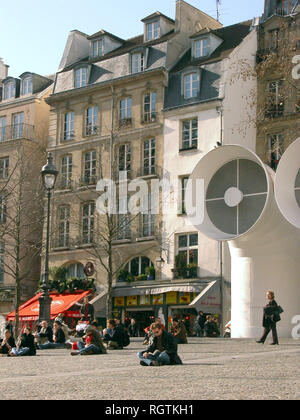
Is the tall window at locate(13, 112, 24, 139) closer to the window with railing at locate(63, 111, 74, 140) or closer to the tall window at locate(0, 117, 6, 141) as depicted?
the tall window at locate(0, 117, 6, 141)

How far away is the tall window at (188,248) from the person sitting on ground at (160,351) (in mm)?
21818

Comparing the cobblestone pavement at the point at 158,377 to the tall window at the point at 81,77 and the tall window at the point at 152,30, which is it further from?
the tall window at the point at 152,30

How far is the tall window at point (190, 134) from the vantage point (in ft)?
130

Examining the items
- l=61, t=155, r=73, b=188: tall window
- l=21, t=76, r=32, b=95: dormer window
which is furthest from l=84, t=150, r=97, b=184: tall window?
l=21, t=76, r=32, b=95: dormer window

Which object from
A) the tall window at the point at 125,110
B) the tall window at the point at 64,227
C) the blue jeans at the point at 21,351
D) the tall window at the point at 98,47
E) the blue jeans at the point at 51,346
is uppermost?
the tall window at the point at 98,47

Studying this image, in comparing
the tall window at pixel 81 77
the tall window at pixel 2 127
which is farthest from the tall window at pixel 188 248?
the tall window at pixel 2 127

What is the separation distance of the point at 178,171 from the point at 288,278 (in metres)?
13.4

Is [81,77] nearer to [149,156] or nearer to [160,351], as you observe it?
[149,156]

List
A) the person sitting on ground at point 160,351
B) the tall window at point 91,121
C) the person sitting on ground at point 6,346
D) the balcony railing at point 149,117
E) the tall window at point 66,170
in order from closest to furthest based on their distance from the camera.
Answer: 1. the person sitting on ground at point 160,351
2. the person sitting on ground at point 6,346
3. the balcony railing at point 149,117
4. the tall window at point 91,121
5. the tall window at point 66,170

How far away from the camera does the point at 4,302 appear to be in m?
44.6

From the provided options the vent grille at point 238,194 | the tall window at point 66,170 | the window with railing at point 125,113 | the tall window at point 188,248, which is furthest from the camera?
the tall window at point 66,170

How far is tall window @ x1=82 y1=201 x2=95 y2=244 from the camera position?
4166cm

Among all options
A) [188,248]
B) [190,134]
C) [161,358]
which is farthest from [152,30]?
[161,358]
